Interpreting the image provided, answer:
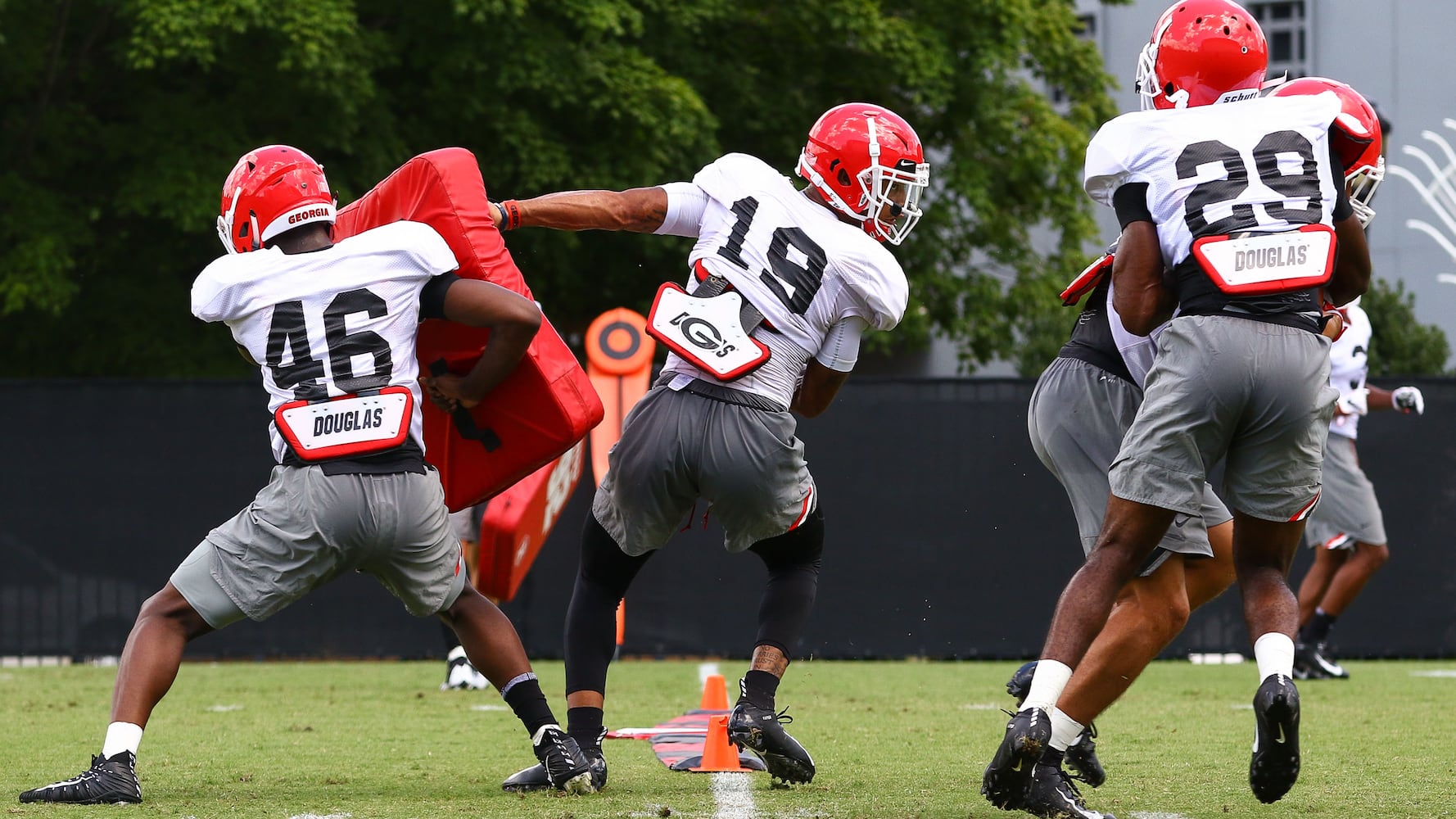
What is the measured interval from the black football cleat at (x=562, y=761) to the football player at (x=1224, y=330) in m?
1.30

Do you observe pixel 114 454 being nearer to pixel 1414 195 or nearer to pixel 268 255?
pixel 268 255

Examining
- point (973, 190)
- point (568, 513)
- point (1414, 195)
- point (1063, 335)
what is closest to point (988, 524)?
point (568, 513)

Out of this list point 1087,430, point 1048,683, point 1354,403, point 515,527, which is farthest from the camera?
point 1354,403

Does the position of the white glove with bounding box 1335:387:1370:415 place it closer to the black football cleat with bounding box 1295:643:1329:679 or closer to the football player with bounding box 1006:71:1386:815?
the black football cleat with bounding box 1295:643:1329:679

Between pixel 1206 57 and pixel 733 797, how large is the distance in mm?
2319

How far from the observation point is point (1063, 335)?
22.8 metres

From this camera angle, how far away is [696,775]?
512 cm

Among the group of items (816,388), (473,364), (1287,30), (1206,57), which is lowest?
(816,388)

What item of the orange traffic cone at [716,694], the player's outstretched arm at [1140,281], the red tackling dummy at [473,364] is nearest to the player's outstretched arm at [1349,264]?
the player's outstretched arm at [1140,281]

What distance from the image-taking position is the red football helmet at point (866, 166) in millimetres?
4703

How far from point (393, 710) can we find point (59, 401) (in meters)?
4.71

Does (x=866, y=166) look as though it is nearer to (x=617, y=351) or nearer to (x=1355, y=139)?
(x=1355, y=139)

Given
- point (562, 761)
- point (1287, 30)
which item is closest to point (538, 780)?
point (562, 761)

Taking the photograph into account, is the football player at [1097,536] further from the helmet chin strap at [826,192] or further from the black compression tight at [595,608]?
the black compression tight at [595,608]
